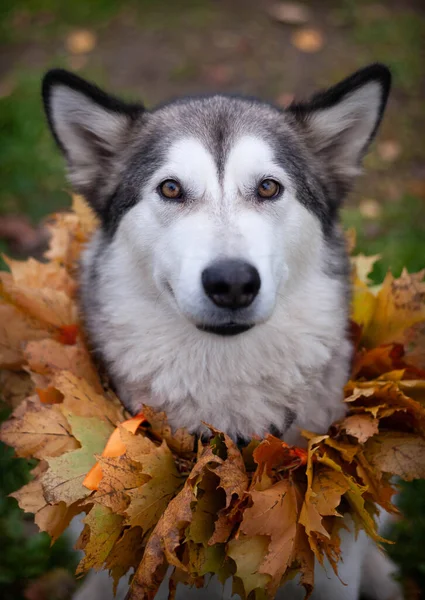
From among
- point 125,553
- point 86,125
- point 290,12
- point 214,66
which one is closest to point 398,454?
point 125,553

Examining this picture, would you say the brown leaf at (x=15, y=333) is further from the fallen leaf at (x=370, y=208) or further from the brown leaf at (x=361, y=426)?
the fallen leaf at (x=370, y=208)

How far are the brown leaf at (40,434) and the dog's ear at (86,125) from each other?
94 centimetres

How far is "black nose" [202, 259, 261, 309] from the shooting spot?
73.9 inches

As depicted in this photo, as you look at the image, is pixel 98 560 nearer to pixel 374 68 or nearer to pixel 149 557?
pixel 149 557

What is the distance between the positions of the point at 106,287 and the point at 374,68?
4.58 ft

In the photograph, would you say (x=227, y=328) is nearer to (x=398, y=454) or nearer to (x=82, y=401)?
(x=82, y=401)

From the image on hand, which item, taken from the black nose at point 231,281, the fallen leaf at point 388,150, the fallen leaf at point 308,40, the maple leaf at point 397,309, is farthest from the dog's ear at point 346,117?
the fallen leaf at point 308,40

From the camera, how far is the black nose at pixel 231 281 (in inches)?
73.9

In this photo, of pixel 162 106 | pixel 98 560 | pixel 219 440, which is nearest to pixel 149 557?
pixel 98 560

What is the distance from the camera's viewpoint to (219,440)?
215 cm

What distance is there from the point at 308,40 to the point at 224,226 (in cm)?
543

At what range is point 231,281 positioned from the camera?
6.16ft

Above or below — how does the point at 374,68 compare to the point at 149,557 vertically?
above

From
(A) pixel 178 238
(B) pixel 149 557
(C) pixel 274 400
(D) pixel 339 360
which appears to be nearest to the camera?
(B) pixel 149 557
